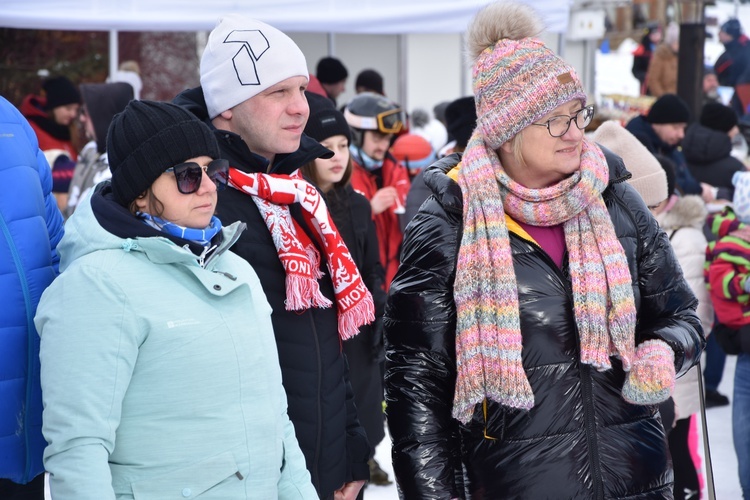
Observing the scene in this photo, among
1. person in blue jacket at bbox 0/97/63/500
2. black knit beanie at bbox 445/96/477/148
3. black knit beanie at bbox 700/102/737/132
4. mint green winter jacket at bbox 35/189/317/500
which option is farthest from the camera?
black knit beanie at bbox 700/102/737/132

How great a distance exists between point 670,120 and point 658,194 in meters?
3.75

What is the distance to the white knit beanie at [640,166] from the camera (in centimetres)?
430

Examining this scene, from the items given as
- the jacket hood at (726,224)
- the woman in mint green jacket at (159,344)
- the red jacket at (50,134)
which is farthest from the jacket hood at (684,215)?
the red jacket at (50,134)

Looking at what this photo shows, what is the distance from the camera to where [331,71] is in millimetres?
9703

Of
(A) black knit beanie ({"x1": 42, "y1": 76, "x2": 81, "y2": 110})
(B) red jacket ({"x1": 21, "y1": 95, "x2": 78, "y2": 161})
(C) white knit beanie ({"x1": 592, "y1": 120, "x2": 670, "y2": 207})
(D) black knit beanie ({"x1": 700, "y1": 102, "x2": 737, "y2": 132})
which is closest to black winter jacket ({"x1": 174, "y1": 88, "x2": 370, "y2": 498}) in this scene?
(C) white knit beanie ({"x1": 592, "y1": 120, "x2": 670, "y2": 207})

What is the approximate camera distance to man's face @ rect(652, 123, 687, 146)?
7852 mm

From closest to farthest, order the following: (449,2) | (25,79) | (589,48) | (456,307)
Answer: (456,307) < (449,2) < (25,79) < (589,48)

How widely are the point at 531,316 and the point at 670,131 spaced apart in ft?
18.9

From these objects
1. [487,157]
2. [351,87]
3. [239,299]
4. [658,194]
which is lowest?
[351,87]

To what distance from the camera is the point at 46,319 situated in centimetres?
209

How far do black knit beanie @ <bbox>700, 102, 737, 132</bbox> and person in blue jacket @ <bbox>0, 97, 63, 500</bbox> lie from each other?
7226 millimetres

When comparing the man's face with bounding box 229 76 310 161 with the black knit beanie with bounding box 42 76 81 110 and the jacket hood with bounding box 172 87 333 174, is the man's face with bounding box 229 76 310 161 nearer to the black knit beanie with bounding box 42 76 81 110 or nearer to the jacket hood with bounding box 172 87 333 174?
the jacket hood with bounding box 172 87 333 174

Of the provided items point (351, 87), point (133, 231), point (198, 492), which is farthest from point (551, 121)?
point (351, 87)

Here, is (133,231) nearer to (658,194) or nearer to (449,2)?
(658,194)
